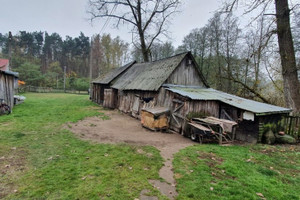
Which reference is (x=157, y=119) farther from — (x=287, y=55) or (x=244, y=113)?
(x=287, y=55)

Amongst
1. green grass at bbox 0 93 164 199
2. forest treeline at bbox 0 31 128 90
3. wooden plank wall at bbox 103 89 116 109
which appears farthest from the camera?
forest treeline at bbox 0 31 128 90

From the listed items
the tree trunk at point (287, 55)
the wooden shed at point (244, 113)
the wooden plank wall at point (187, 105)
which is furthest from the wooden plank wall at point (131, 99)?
the tree trunk at point (287, 55)

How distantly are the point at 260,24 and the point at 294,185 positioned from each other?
42.4 feet

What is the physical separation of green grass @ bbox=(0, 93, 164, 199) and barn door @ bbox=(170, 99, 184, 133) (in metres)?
3.39

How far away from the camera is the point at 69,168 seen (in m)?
4.09

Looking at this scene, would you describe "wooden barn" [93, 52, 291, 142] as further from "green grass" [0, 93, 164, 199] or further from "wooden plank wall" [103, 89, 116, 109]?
"green grass" [0, 93, 164, 199]

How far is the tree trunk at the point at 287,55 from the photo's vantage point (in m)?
8.13

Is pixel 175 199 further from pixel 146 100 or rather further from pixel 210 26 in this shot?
pixel 210 26

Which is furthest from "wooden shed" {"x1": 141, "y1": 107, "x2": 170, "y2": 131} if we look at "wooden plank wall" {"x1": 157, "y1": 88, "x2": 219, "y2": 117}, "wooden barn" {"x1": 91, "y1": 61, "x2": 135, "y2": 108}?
"wooden barn" {"x1": 91, "y1": 61, "x2": 135, "y2": 108}

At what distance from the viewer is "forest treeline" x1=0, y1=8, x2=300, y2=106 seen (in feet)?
45.9

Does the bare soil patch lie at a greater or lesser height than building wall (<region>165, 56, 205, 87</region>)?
lesser

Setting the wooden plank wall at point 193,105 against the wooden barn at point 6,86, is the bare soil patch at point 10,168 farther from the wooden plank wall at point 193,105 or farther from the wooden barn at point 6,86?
the wooden barn at point 6,86

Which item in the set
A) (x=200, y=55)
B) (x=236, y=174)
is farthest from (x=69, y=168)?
(x=200, y=55)

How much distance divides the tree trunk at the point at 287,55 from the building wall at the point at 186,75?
528 cm
